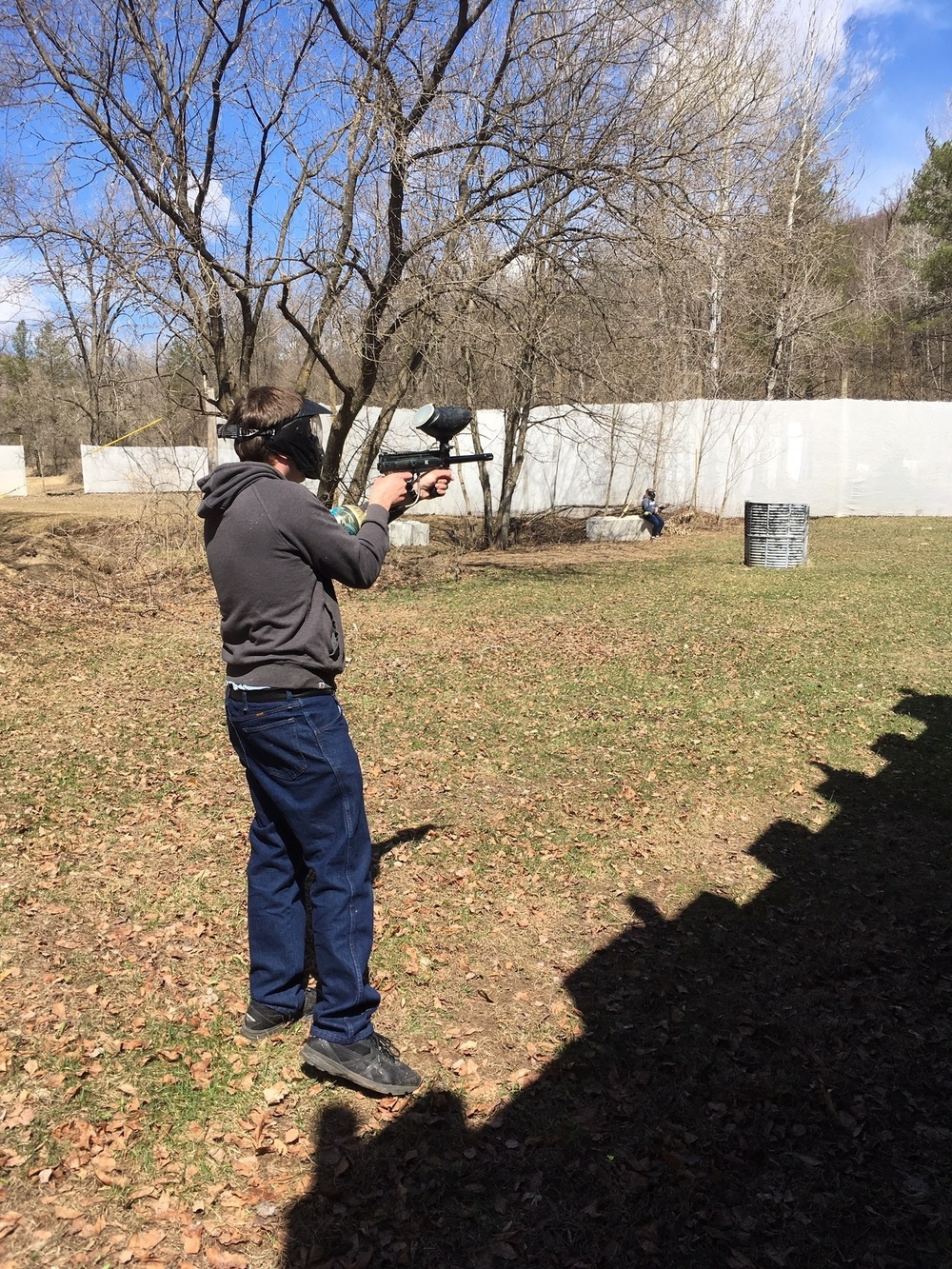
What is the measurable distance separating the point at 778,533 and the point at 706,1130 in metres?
12.9

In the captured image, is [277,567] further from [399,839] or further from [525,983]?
[399,839]

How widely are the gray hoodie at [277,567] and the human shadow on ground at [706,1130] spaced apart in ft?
4.86

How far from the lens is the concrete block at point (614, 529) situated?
20312 mm

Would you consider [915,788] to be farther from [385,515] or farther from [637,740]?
[385,515]

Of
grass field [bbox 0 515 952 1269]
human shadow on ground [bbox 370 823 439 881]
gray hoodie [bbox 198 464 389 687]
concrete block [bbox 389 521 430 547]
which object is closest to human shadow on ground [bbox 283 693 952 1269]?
grass field [bbox 0 515 952 1269]

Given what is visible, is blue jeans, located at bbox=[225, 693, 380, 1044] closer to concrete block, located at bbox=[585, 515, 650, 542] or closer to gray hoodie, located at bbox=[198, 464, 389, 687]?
gray hoodie, located at bbox=[198, 464, 389, 687]

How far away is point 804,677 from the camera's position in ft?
27.3

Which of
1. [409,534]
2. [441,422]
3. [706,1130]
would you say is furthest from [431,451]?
[409,534]

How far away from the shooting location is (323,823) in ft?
9.72

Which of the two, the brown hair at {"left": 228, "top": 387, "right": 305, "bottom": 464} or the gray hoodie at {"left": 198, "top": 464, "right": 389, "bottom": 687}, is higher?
the brown hair at {"left": 228, "top": 387, "right": 305, "bottom": 464}

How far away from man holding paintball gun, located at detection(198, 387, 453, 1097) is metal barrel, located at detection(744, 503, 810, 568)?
12.6 metres

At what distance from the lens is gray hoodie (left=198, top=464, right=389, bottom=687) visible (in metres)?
2.86

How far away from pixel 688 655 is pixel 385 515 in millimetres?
6638

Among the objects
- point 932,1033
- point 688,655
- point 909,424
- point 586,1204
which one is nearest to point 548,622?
point 688,655
